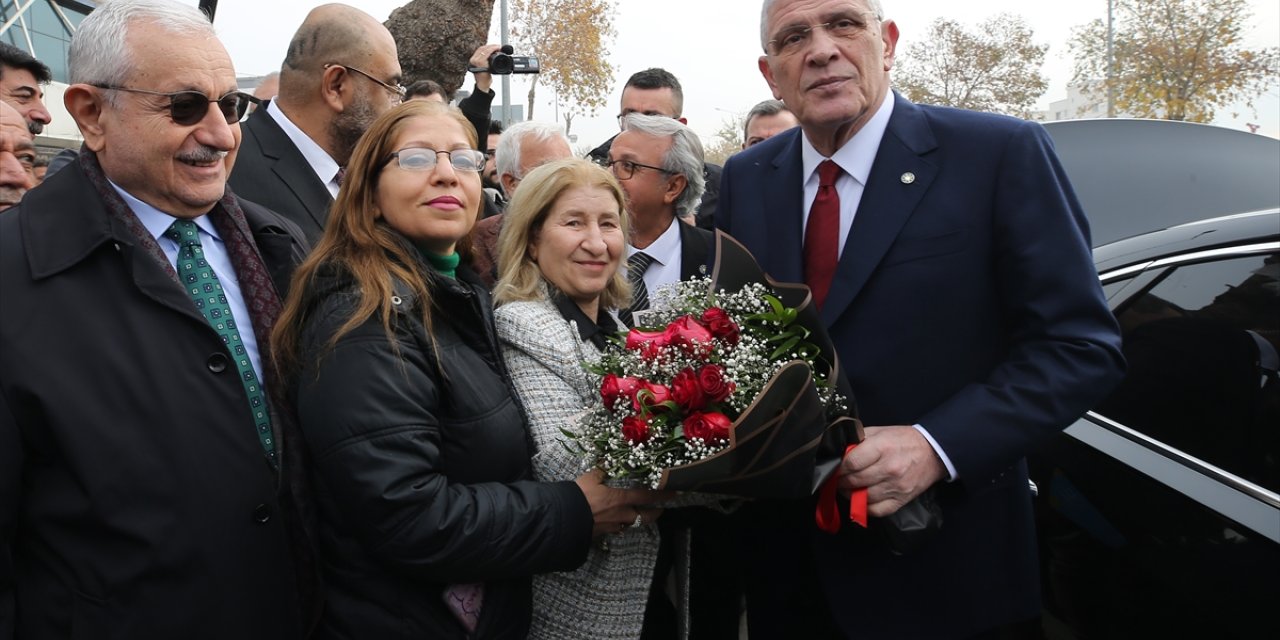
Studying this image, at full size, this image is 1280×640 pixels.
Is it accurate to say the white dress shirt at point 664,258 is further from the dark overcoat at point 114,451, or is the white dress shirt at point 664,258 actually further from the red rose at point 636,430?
the dark overcoat at point 114,451

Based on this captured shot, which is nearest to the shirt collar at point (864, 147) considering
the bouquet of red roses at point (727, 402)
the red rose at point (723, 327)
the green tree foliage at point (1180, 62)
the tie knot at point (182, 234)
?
the bouquet of red roses at point (727, 402)

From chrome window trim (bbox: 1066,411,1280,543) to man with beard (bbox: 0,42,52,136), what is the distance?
210 inches

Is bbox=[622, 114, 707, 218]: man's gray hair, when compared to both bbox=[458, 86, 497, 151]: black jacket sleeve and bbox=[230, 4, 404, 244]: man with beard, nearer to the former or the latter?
bbox=[230, 4, 404, 244]: man with beard

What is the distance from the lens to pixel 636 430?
178cm

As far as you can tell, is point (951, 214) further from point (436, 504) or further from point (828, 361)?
point (436, 504)

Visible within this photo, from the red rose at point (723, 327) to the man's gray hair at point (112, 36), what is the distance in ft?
4.47

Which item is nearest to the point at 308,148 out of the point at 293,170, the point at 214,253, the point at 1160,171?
the point at 293,170

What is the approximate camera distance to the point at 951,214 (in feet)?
6.59

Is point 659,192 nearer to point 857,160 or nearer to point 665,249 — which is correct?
point 665,249

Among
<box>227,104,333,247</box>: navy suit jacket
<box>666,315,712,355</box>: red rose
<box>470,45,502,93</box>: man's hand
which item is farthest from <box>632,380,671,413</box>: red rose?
<box>470,45,502,93</box>: man's hand

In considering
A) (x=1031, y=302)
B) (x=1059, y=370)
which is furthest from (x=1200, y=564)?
(x=1031, y=302)

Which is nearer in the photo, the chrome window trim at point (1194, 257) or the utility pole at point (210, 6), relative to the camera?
the chrome window trim at point (1194, 257)

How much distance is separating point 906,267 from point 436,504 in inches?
46.4

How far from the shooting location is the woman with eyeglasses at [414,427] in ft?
5.82
